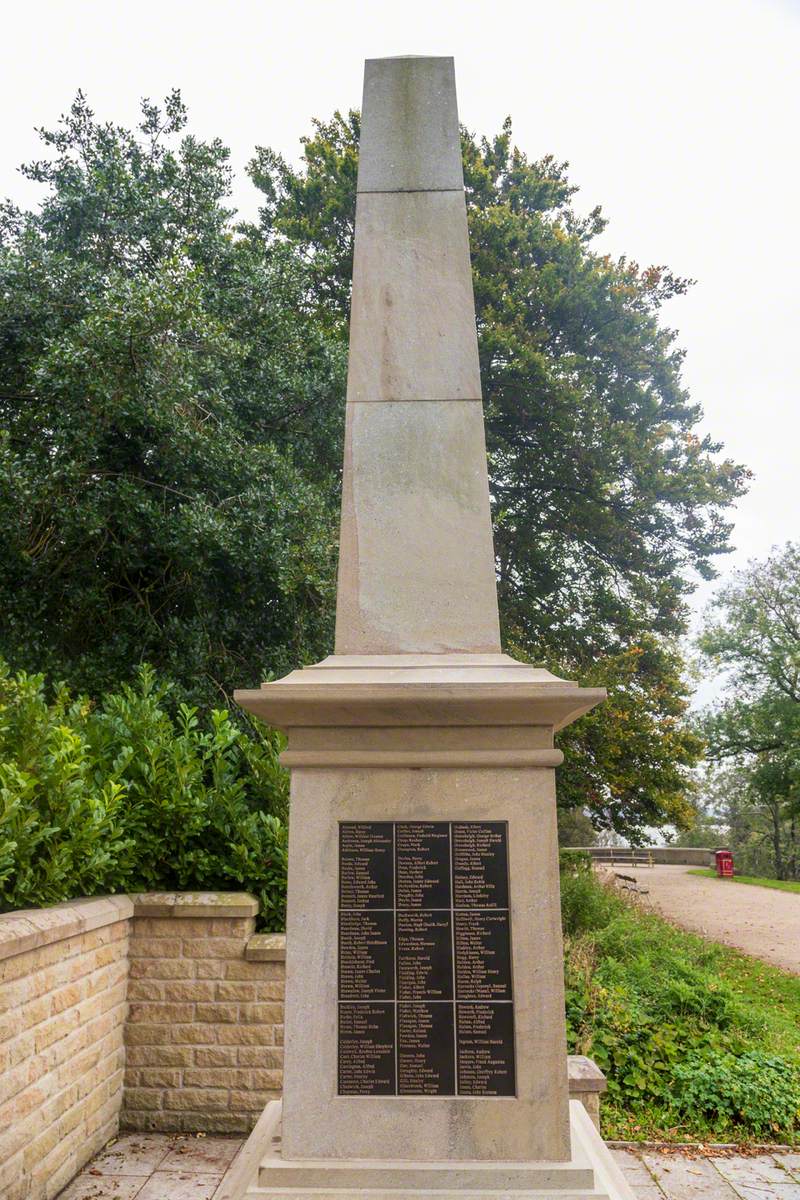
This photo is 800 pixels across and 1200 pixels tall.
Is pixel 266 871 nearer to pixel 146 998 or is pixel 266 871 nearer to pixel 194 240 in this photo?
pixel 146 998

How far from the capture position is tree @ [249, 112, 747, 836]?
15.8m

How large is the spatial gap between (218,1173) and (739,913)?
51.7 ft

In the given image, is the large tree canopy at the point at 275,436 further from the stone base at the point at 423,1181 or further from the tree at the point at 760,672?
the tree at the point at 760,672

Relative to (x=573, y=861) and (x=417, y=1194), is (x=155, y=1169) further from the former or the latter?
(x=573, y=861)

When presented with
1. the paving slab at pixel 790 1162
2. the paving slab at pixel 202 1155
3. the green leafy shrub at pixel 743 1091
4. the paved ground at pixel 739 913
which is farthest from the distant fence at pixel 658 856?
the paving slab at pixel 202 1155

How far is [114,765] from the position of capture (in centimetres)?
677

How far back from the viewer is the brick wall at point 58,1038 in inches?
185

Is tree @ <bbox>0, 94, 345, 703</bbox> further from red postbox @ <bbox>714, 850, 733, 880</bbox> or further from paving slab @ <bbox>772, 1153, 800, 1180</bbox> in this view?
red postbox @ <bbox>714, 850, 733, 880</bbox>

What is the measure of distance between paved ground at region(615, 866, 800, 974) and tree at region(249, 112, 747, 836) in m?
3.11

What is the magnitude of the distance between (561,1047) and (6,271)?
1033 cm

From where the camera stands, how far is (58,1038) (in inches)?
208

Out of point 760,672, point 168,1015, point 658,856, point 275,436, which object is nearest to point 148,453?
point 275,436

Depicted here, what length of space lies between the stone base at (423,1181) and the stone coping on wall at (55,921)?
1.88 m

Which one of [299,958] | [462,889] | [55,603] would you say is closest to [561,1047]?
[462,889]
